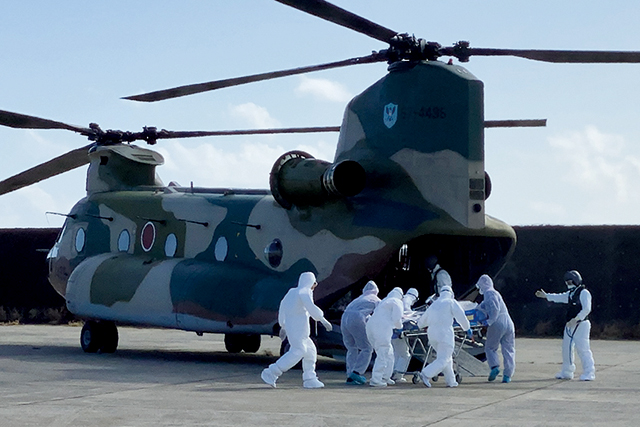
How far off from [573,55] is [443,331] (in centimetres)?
474

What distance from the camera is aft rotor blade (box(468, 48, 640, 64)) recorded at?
48.9 feet

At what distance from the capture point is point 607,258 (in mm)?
25828

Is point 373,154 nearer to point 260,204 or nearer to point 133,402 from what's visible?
point 260,204

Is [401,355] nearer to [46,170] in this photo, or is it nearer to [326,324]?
[326,324]

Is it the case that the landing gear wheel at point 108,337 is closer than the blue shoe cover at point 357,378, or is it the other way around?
A: the blue shoe cover at point 357,378

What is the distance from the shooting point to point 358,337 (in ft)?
48.1

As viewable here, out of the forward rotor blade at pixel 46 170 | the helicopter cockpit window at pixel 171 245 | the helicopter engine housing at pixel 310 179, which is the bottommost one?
the helicopter cockpit window at pixel 171 245

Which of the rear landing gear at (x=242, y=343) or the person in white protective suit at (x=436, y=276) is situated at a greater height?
the person in white protective suit at (x=436, y=276)

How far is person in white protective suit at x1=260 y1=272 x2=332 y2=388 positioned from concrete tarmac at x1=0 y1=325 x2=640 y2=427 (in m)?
0.21

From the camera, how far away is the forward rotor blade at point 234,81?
16.3 m

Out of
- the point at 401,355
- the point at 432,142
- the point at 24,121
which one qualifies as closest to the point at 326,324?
the point at 401,355

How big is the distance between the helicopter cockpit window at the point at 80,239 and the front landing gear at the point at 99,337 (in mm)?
2061

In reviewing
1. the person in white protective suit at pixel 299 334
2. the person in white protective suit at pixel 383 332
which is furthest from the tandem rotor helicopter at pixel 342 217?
the person in white protective suit at pixel 299 334

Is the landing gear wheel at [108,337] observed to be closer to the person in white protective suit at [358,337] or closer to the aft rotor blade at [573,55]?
the person in white protective suit at [358,337]
